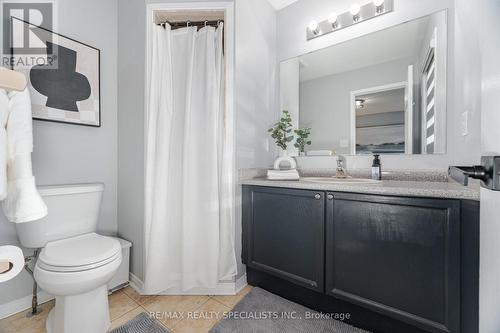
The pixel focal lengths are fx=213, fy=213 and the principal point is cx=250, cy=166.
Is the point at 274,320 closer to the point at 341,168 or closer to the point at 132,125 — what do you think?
the point at 341,168

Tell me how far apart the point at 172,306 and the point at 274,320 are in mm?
690

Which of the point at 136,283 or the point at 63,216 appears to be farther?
the point at 136,283

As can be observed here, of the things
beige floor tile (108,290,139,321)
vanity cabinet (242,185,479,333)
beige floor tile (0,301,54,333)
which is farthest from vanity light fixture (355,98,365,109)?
beige floor tile (0,301,54,333)

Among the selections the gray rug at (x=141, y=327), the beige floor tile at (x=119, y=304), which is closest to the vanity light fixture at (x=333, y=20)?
the gray rug at (x=141, y=327)

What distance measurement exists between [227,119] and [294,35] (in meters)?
1.13

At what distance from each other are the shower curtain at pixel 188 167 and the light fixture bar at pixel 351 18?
35.1 inches

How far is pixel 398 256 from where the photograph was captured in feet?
3.42

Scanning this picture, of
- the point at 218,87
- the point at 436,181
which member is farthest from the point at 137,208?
the point at 436,181

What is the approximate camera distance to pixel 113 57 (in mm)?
1838

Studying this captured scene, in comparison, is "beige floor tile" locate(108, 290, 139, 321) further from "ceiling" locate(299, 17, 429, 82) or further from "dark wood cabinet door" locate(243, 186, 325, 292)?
"ceiling" locate(299, 17, 429, 82)

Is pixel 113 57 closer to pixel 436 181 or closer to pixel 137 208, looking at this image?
pixel 137 208

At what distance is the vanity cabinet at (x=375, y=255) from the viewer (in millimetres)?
908

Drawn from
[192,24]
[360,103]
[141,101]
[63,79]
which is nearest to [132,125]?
[141,101]

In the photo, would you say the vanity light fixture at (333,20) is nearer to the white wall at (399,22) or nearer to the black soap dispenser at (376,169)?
the white wall at (399,22)
